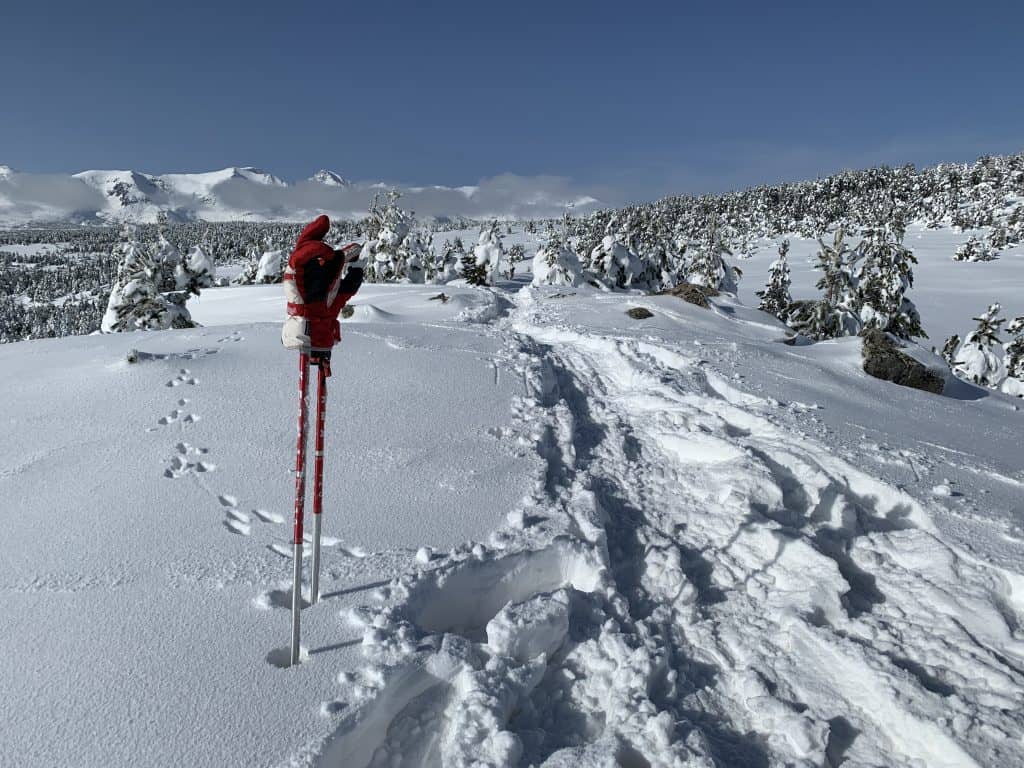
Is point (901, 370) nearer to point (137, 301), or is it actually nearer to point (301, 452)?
point (301, 452)

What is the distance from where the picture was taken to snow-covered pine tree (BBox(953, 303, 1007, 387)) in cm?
2109

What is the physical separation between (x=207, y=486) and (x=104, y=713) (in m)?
2.60

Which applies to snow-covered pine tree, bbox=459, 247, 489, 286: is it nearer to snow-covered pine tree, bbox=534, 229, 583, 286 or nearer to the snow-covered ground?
snow-covered pine tree, bbox=534, 229, 583, 286

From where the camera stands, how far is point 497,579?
4.45 m

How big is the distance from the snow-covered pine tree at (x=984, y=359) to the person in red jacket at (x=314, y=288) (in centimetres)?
2543

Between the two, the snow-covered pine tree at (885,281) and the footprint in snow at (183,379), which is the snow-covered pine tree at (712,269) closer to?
the snow-covered pine tree at (885,281)

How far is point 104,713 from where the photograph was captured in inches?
114

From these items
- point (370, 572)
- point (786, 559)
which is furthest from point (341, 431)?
point (786, 559)

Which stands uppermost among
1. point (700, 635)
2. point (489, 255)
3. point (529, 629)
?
point (489, 255)

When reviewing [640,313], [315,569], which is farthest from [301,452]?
[640,313]

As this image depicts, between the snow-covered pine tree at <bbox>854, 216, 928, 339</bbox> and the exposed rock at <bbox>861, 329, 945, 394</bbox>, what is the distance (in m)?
13.3

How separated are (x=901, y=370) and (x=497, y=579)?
36.2ft

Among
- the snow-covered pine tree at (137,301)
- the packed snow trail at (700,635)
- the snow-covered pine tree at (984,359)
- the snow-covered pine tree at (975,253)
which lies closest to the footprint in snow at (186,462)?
the packed snow trail at (700,635)

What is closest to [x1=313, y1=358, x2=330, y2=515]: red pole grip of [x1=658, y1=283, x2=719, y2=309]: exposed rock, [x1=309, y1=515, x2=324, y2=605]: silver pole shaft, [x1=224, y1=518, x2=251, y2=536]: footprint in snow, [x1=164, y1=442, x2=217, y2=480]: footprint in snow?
[x1=309, y1=515, x2=324, y2=605]: silver pole shaft
